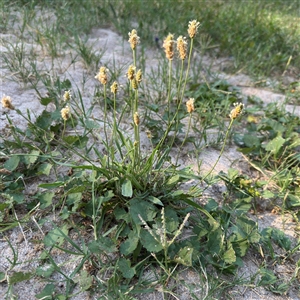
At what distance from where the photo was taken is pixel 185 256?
130 cm

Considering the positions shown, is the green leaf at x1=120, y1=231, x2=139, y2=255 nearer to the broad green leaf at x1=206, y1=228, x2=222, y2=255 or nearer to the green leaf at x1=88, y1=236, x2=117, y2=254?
the green leaf at x1=88, y1=236, x2=117, y2=254

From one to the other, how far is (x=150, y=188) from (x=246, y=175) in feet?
2.17

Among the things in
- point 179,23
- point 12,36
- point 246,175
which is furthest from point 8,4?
point 246,175

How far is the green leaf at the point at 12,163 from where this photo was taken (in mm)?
1555

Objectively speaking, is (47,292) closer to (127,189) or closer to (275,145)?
(127,189)

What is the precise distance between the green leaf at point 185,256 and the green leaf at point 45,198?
0.59 m

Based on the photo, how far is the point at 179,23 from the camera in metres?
3.31

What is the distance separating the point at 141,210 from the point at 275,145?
99 centimetres

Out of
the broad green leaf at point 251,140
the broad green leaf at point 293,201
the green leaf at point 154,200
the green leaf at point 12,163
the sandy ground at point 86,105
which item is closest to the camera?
the sandy ground at point 86,105

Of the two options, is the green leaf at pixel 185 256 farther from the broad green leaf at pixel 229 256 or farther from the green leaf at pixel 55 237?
the green leaf at pixel 55 237

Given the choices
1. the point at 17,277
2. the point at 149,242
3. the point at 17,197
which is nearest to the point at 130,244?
the point at 149,242

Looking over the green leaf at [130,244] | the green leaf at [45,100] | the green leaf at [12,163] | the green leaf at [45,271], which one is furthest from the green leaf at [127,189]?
the green leaf at [45,100]

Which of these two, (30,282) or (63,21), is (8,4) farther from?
(30,282)

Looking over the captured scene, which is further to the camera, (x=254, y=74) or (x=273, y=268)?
(x=254, y=74)
